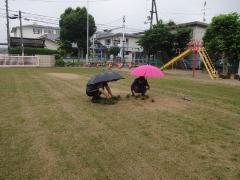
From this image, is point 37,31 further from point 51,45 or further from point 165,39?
point 165,39

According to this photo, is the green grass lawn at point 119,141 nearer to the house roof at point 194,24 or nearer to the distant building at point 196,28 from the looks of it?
the house roof at point 194,24

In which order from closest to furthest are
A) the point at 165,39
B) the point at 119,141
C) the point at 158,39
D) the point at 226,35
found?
the point at 119,141 → the point at 226,35 → the point at 165,39 → the point at 158,39

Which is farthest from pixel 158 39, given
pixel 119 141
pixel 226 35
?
pixel 119 141

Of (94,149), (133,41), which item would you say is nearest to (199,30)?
(133,41)

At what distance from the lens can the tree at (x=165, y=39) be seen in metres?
32.2

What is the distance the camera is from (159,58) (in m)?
36.5

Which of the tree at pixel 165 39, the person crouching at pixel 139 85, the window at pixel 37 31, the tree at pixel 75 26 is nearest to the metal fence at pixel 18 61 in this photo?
the tree at pixel 75 26

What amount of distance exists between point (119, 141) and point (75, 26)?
1466 inches

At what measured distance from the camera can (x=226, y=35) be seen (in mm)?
21938

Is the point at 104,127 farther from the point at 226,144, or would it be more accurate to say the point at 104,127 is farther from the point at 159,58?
the point at 159,58

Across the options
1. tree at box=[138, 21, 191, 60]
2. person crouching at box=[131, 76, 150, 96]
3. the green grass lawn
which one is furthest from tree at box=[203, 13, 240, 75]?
the green grass lawn

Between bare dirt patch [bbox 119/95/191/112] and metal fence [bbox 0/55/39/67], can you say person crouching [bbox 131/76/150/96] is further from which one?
metal fence [bbox 0/55/39/67]

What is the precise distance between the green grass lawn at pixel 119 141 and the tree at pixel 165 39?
25.2m

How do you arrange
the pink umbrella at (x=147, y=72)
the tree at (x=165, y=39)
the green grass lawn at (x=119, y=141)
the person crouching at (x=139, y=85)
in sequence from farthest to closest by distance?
the tree at (x=165, y=39), the person crouching at (x=139, y=85), the pink umbrella at (x=147, y=72), the green grass lawn at (x=119, y=141)
